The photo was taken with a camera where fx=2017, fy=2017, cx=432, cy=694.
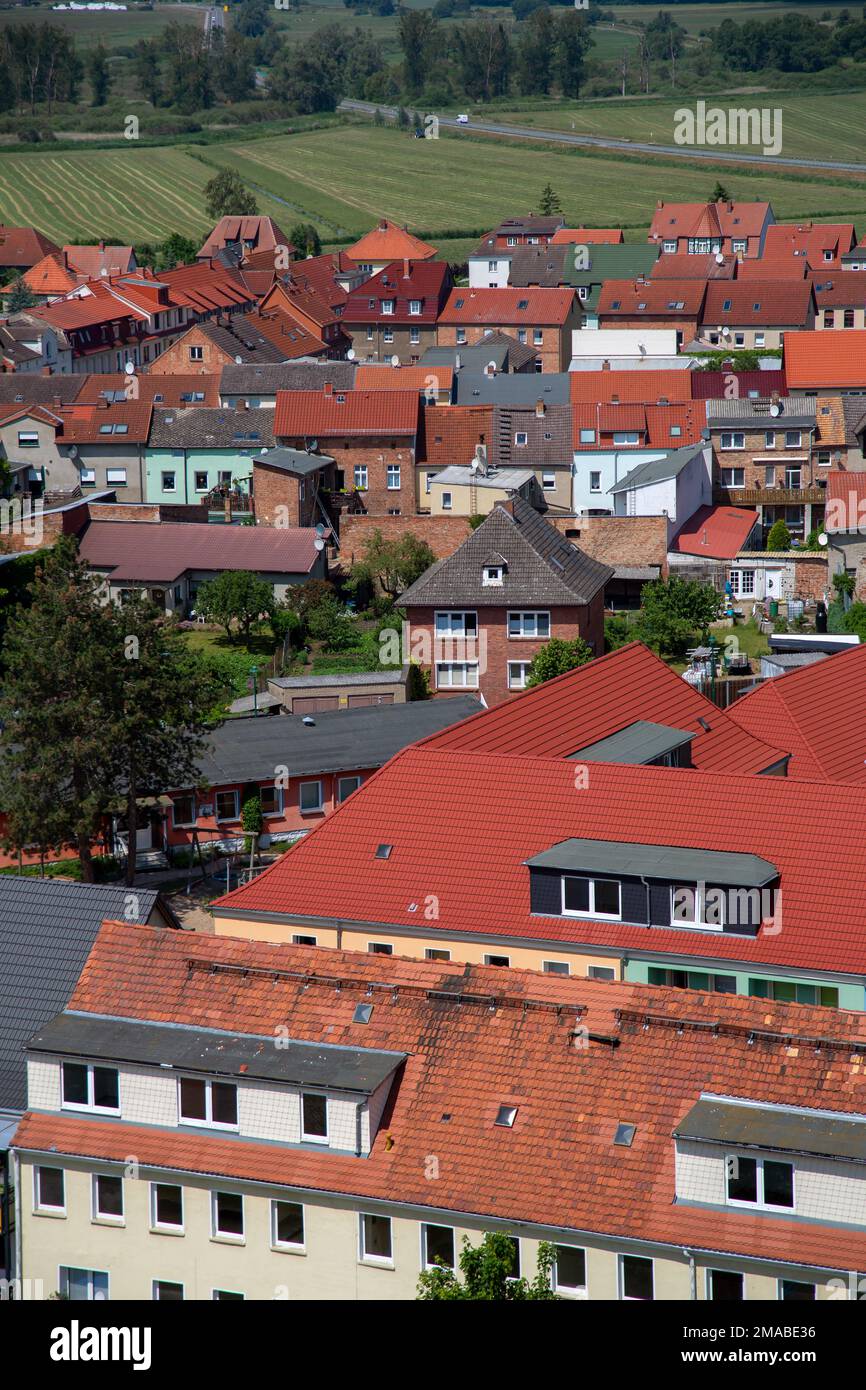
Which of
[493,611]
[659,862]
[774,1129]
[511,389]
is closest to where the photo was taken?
[774,1129]

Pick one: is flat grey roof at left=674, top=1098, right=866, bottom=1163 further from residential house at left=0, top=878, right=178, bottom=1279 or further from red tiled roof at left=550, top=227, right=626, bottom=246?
red tiled roof at left=550, top=227, right=626, bottom=246

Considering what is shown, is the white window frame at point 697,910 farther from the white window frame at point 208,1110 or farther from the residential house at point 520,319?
the residential house at point 520,319

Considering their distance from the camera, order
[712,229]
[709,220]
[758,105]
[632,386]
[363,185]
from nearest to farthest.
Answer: [632,386], [712,229], [709,220], [363,185], [758,105]

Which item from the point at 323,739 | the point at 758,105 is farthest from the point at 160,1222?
the point at 758,105

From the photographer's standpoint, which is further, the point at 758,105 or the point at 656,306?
the point at 758,105

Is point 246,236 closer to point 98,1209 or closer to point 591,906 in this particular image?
point 591,906

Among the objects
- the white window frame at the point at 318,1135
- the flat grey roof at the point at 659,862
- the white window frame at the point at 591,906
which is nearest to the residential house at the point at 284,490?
the flat grey roof at the point at 659,862

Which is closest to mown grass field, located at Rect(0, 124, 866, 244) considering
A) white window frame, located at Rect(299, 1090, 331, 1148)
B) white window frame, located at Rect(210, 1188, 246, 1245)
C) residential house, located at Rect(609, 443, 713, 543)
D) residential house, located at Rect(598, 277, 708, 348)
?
residential house, located at Rect(598, 277, 708, 348)
